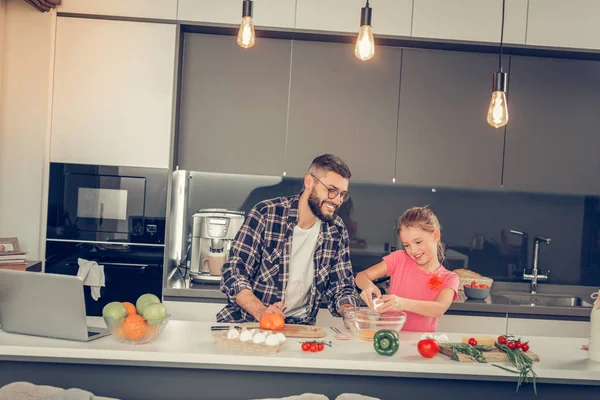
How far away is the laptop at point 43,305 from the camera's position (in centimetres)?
209

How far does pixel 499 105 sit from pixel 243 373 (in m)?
1.35

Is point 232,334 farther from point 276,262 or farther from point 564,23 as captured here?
point 564,23

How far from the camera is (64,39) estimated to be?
12.0 ft

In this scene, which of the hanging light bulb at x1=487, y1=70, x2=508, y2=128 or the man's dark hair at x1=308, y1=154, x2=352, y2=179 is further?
the man's dark hair at x1=308, y1=154, x2=352, y2=179

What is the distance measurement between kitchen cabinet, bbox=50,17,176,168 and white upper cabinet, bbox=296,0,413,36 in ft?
2.53

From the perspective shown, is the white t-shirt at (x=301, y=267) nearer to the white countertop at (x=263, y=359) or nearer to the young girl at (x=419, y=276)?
the young girl at (x=419, y=276)

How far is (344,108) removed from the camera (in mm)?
3914

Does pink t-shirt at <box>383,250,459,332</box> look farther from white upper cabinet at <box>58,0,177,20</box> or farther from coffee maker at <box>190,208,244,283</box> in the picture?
white upper cabinet at <box>58,0,177,20</box>

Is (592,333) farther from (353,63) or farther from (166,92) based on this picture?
(166,92)

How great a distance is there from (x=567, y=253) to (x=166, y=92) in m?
2.80

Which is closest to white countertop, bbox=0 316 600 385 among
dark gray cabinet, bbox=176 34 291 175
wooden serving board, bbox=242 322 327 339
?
wooden serving board, bbox=242 322 327 339

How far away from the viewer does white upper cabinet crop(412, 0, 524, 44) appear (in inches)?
149

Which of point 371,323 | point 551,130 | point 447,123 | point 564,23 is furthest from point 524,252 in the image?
point 371,323

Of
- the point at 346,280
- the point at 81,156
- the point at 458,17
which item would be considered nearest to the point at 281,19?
the point at 458,17
